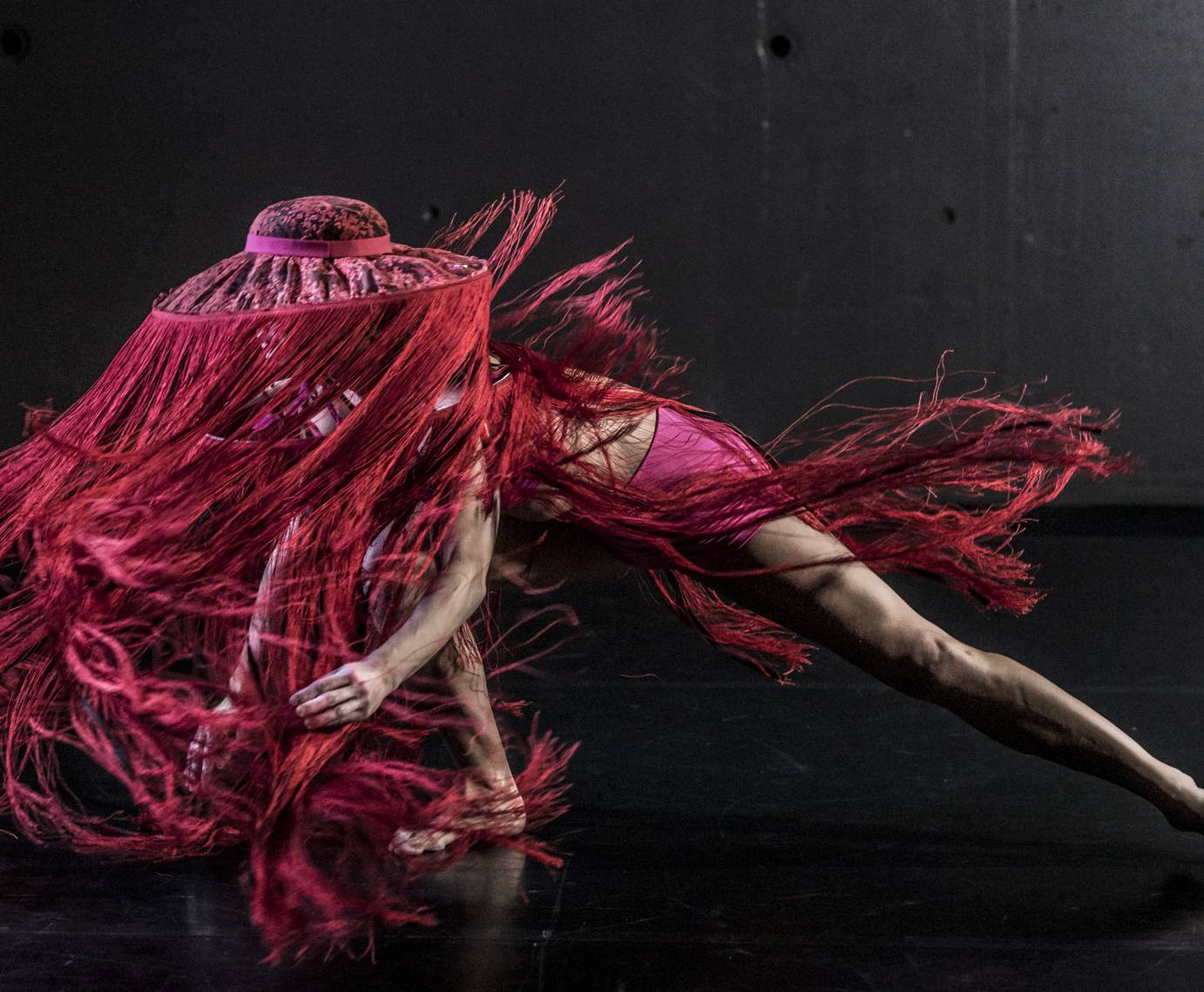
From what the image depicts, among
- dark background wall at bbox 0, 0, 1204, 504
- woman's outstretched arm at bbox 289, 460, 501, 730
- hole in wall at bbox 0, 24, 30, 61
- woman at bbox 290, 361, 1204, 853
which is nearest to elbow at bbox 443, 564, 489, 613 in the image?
woman's outstretched arm at bbox 289, 460, 501, 730

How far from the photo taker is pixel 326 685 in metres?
1.34

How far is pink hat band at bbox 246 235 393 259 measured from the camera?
1471 mm

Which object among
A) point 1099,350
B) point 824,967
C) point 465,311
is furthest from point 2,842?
point 1099,350

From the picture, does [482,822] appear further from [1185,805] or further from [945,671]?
[1185,805]

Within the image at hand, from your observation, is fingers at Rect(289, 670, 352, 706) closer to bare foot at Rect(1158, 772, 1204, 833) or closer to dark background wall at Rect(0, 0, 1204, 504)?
bare foot at Rect(1158, 772, 1204, 833)

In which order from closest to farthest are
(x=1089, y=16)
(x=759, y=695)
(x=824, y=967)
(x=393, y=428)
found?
(x=824, y=967) < (x=393, y=428) < (x=759, y=695) < (x=1089, y=16)

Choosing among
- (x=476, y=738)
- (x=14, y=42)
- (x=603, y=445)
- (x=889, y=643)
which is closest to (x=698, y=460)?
(x=603, y=445)

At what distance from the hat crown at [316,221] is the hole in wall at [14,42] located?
285 centimetres

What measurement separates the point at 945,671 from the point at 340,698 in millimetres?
632

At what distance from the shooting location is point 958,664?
1.55 meters

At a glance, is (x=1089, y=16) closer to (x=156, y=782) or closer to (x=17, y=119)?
(x=17, y=119)

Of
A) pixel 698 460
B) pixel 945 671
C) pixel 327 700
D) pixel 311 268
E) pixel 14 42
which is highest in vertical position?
pixel 14 42

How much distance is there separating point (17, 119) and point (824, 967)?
137 inches

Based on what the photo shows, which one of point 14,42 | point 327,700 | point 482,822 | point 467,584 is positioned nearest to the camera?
point 327,700
